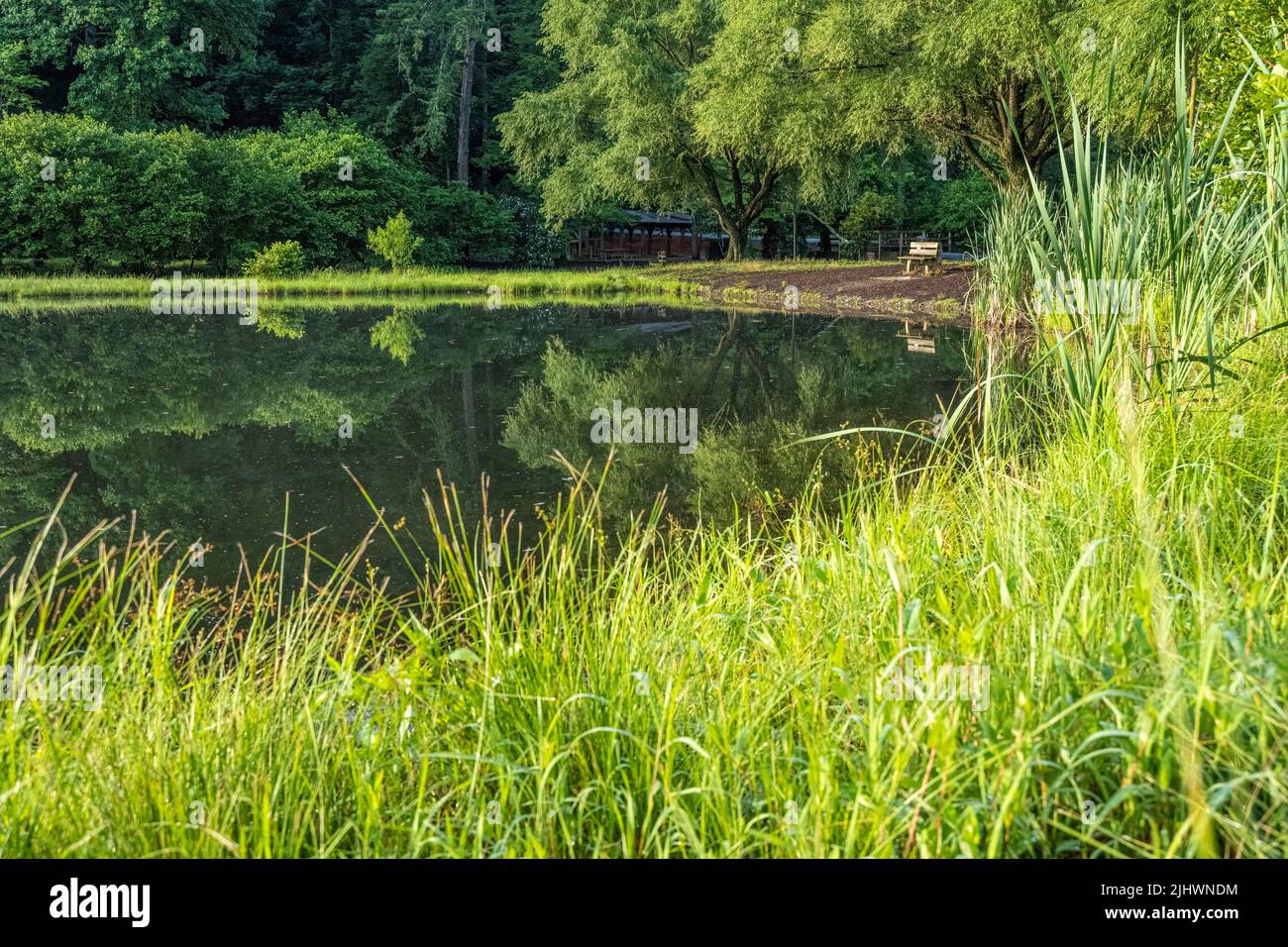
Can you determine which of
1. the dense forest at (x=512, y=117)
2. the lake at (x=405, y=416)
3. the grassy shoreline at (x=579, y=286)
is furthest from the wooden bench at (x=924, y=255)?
the lake at (x=405, y=416)

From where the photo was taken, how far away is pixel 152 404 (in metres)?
10.1

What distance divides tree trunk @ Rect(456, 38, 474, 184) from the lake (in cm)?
2124

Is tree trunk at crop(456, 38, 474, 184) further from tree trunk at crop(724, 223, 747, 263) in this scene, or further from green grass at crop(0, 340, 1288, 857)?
green grass at crop(0, 340, 1288, 857)

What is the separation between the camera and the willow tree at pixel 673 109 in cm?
2378

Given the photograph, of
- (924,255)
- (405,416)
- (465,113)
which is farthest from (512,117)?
(405,416)

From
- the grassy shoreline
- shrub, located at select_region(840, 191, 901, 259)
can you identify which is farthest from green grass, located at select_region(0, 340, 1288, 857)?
shrub, located at select_region(840, 191, 901, 259)

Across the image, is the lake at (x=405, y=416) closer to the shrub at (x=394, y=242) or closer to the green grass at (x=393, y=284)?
the green grass at (x=393, y=284)

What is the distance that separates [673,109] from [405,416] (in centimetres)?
2100

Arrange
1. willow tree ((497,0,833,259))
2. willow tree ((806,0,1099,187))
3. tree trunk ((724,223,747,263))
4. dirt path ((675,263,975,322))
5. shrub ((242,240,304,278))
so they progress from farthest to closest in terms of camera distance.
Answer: tree trunk ((724,223,747,263)), shrub ((242,240,304,278)), willow tree ((497,0,833,259)), dirt path ((675,263,975,322)), willow tree ((806,0,1099,187))

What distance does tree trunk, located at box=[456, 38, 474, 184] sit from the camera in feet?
122

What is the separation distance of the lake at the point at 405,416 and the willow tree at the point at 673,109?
791 centimetres

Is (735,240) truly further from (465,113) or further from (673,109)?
(465,113)
